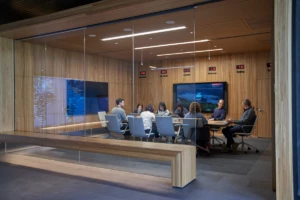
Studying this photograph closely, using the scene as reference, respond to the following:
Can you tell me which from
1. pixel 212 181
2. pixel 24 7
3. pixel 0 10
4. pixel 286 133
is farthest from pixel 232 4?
pixel 0 10

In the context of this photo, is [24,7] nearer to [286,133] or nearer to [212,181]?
[212,181]

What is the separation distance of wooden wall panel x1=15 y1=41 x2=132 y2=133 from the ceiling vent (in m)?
2.93

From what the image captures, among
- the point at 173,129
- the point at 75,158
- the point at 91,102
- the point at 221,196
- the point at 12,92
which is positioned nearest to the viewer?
the point at 221,196

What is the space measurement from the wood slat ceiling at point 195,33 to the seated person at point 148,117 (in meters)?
1.36

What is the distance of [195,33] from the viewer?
6.31 metres

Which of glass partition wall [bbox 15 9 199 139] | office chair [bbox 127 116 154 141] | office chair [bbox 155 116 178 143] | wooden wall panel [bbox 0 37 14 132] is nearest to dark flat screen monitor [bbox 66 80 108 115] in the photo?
glass partition wall [bbox 15 9 199 139]

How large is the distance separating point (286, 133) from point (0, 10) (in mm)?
6835

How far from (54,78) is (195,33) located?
427cm

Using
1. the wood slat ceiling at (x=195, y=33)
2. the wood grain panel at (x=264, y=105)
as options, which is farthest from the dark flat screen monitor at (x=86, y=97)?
the wood grain panel at (x=264, y=105)

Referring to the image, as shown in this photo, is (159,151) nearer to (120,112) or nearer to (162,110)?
(162,110)

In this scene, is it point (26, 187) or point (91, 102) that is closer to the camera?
point (26, 187)

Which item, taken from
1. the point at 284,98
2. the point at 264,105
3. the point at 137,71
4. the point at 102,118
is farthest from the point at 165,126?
the point at 264,105

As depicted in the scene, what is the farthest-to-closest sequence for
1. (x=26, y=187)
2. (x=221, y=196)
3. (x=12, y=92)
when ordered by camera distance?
(x=12, y=92) → (x=26, y=187) → (x=221, y=196)

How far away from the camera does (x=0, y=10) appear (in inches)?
251
